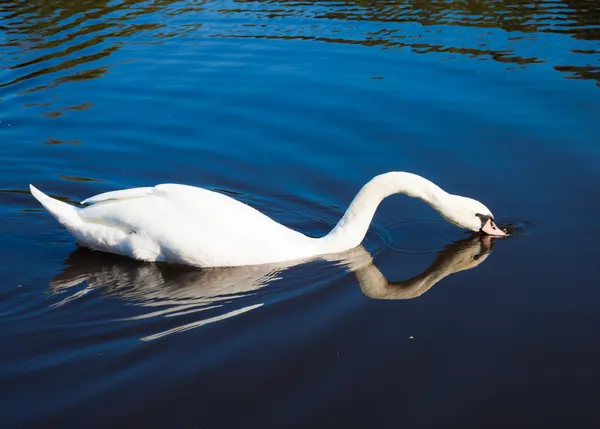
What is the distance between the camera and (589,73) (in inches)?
527

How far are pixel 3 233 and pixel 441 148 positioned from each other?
5.34m

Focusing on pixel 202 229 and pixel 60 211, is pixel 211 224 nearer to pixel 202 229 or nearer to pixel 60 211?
pixel 202 229

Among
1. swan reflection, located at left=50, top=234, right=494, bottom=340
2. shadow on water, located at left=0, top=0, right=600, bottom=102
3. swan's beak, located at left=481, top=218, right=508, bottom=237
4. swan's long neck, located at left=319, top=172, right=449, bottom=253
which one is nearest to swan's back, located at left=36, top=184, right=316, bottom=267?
swan reflection, located at left=50, top=234, right=494, bottom=340

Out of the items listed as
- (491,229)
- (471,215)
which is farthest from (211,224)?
(491,229)

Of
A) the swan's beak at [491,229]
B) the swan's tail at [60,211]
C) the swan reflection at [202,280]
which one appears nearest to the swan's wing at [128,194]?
the swan's tail at [60,211]

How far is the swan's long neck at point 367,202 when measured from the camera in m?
8.46

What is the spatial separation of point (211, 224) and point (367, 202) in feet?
5.17

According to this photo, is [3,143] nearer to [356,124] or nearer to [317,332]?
[356,124]

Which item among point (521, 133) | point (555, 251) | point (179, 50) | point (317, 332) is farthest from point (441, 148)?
point (179, 50)

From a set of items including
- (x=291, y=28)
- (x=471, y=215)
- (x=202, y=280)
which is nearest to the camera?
(x=202, y=280)

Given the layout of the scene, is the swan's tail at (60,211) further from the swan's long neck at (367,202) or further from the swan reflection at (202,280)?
the swan's long neck at (367,202)

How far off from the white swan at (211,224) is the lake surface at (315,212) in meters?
0.19

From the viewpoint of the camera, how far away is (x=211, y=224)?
8062mm

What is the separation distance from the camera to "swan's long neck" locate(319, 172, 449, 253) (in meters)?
8.46
